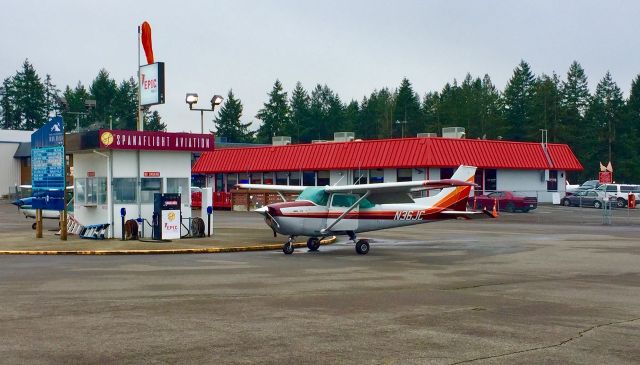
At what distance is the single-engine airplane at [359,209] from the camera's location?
79.8 ft

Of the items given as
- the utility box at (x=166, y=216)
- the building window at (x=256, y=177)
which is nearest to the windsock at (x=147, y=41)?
the utility box at (x=166, y=216)

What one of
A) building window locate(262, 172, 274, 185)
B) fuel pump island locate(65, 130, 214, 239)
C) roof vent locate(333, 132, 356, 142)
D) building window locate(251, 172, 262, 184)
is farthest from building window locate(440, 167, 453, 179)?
fuel pump island locate(65, 130, 214, 239)

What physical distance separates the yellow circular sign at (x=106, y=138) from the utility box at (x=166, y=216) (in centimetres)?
260

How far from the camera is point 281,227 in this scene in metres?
24.3

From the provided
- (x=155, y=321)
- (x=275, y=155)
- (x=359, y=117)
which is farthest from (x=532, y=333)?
(x=359, y=117)

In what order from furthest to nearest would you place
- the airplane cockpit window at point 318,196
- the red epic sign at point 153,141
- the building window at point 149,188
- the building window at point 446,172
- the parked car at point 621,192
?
the parked car at point 621,192, the building window at point 446,172, the building window at point 149,188, the red epic sign at point 153,141, the airplane cockpit window at point 318,196

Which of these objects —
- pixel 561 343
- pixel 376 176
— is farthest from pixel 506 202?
pixel 561 343

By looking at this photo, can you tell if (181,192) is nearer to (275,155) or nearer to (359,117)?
(275,155)

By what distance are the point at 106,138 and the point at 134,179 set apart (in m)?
2.05

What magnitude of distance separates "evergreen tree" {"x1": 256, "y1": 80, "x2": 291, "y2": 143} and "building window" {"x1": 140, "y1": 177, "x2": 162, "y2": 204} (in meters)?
107

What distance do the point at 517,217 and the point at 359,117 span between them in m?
105

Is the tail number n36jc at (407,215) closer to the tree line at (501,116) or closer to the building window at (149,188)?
the building window at (149,188)

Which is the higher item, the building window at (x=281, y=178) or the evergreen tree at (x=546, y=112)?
the evergreen tree at (x=546, y=112)

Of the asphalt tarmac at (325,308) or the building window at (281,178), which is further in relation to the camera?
the building window at (281,178)
